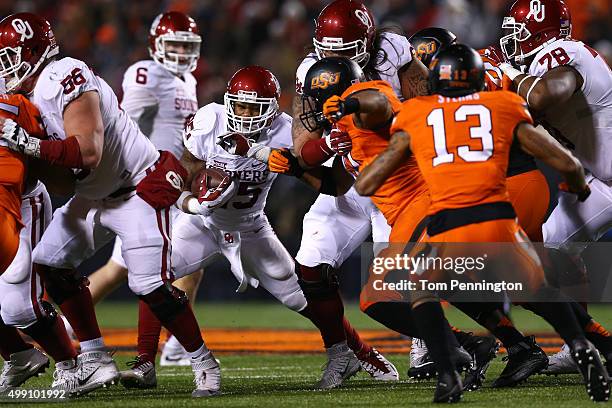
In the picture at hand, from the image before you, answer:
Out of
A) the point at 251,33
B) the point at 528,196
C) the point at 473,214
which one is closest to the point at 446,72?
the point at 473,214

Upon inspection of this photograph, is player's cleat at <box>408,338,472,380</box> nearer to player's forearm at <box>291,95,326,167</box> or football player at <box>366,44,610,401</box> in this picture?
football player at <box>366,44,610,401</box>

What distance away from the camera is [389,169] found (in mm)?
4773

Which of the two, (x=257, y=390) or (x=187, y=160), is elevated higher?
(x=187, y=160)

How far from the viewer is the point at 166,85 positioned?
25.8 ft

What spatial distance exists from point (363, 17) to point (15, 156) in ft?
6.57

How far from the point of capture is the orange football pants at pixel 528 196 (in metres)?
5.44

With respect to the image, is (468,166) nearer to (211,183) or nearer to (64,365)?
(211,183)

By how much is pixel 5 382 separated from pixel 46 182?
1031 millimetres

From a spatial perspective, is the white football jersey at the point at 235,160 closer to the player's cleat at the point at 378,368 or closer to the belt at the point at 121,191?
the belt at the point at 121,191

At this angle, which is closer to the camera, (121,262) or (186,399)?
(186,399)

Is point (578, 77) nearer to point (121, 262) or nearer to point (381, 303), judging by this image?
point (381, 303)

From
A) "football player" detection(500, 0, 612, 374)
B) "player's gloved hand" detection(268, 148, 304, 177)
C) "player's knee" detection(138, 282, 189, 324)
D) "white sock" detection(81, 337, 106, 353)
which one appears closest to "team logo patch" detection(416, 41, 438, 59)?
"football player" detection(500, 0, 612, 374)

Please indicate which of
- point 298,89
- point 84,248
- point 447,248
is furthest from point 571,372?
point 84,248

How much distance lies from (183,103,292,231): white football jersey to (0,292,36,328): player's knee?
1295 millimetres
